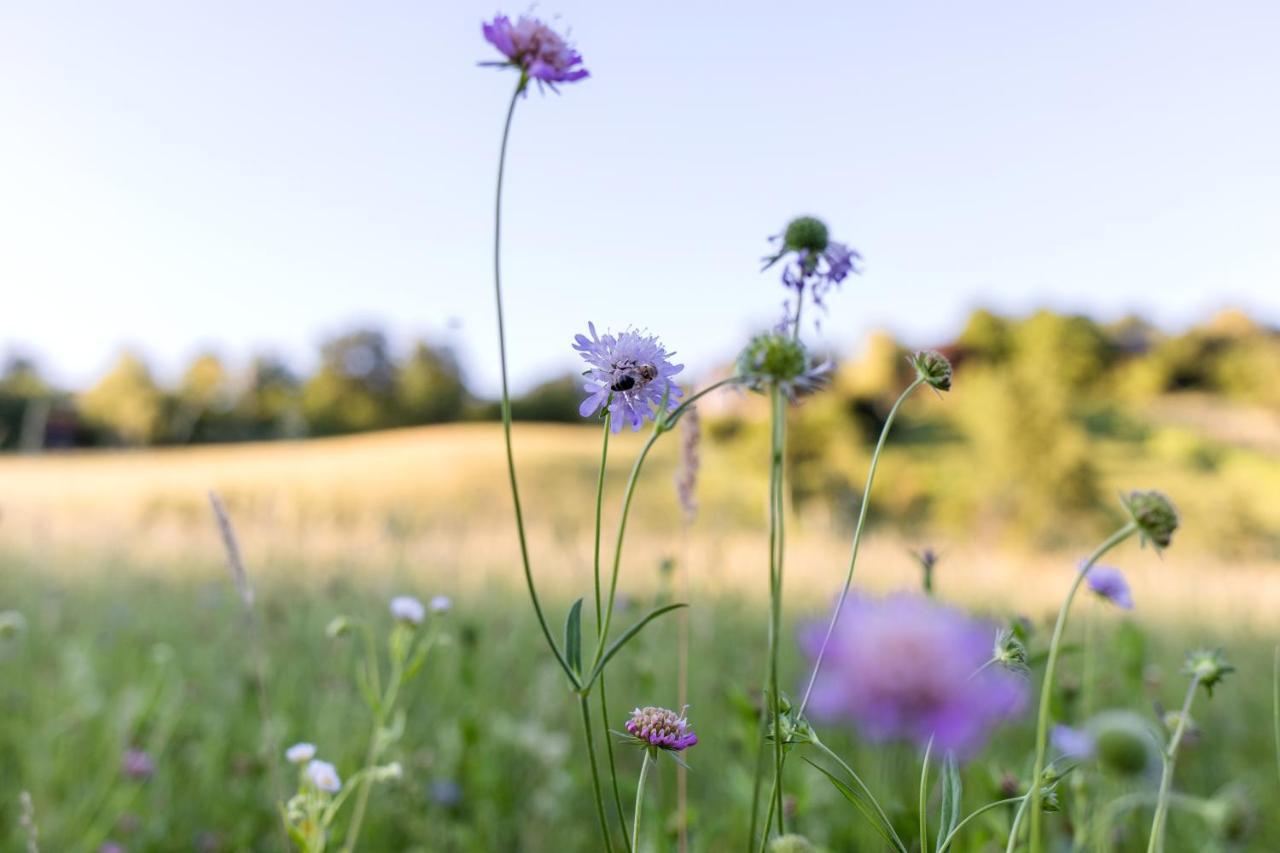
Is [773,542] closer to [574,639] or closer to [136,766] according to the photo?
[574,639]

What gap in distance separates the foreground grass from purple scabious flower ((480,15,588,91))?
0.76 meters

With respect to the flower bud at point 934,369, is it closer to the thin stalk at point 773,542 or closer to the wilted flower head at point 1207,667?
the thin stalk at point 773,542

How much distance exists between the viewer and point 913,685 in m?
0.31

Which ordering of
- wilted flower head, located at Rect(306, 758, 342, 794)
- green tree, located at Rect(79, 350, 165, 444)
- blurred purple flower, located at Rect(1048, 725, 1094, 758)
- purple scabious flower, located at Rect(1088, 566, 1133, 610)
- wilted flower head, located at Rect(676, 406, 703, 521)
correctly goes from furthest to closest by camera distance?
green tree, located at Rect(79, 350, 165, 444), wilted flower head, located at Rect(676, 406, 703, 521), purple scabious flower, located at Rect(1088, 566, 1133, 610), wilted flower head, located at Rect(306, 758, 342, 794), blurred purple flower, located at Rect(1048, 725, 1094, 758)

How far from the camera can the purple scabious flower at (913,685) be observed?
303 mm

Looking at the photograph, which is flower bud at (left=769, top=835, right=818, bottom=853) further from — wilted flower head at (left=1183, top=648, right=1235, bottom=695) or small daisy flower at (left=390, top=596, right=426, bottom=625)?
small daisy flower at (left=390, top=596, right=426, bottom=625)

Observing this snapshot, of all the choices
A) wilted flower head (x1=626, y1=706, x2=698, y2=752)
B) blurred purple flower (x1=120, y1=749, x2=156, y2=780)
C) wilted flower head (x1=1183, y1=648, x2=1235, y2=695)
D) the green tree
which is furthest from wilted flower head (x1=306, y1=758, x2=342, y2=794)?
the green tree

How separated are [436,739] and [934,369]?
1.75m

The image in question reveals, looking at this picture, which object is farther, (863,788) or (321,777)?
(321,777)

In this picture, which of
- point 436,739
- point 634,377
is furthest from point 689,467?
point 436,739

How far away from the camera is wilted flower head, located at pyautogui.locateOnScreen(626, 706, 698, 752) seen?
1.70ft

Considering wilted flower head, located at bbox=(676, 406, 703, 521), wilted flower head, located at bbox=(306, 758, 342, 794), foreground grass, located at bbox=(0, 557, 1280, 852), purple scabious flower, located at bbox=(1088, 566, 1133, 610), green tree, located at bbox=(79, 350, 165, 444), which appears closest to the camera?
wilted flower head, located at bbox=(306, 758, 342, 794)

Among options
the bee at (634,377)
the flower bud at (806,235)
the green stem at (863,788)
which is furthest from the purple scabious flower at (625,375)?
the green stem at (863,788)

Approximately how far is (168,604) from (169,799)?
2.03 metres
